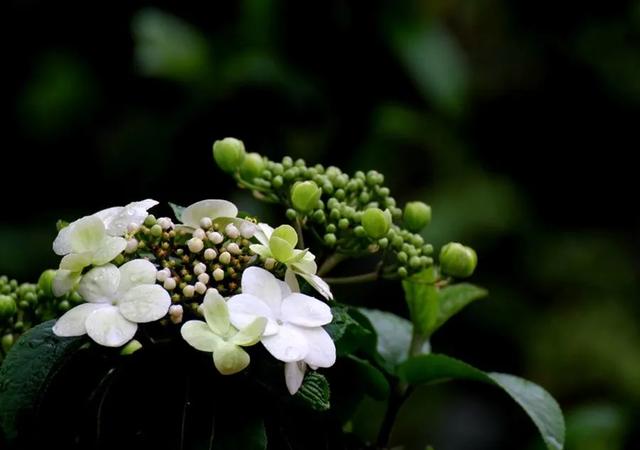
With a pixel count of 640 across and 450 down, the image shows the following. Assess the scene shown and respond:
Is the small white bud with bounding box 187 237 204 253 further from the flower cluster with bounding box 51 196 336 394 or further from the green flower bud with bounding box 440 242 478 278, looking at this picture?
the green flower bud with bounding box 440 242 478 278

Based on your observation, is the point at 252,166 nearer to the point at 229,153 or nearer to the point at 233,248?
the point at 229,153

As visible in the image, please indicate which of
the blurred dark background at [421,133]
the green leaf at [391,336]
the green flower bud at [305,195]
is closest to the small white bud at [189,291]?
the green flower bud at [305,195]

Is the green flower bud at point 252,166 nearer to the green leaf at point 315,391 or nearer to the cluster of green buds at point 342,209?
the cluster of green buds at point 342,209

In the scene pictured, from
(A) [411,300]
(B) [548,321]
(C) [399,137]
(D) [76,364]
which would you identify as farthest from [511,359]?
(D) [76,364]

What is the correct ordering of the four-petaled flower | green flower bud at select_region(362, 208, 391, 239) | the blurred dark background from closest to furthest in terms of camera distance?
1. the four-petaled flower
2. green flower bud at select_region(362, 208, 391, 239)
3. the blurred dark background

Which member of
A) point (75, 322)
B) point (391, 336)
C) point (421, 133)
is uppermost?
point (75, 322)

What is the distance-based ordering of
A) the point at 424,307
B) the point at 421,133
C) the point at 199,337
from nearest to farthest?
1. the point at 199,337
2. the point at 424,307
3. the point at 421,133

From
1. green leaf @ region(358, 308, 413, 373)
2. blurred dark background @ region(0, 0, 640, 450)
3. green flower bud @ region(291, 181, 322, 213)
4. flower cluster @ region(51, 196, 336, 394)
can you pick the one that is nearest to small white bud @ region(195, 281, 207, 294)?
flower cluster @ region(51, 196, 336, 394)

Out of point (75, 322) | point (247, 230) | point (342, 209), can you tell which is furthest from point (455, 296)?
point (75, 322)
